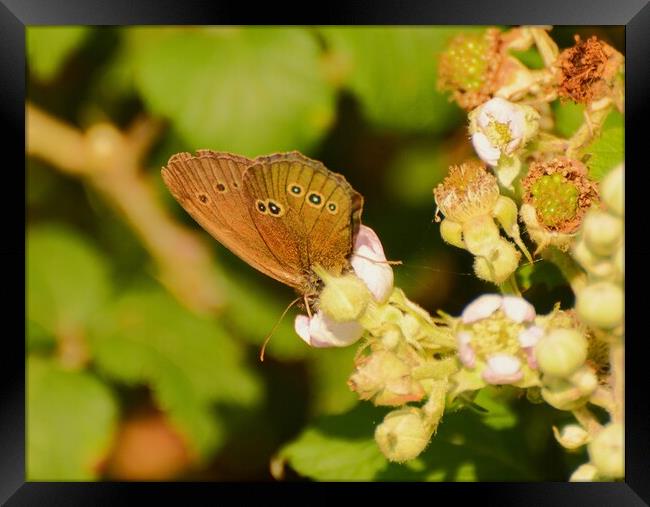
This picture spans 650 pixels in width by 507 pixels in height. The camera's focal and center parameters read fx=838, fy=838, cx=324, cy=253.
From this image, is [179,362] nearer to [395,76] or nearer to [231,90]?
[231,90]

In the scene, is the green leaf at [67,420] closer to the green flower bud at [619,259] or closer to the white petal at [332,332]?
the white petal at [332,332]

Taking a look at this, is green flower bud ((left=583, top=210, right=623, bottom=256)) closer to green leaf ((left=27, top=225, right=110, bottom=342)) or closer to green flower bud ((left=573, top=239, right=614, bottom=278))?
green flower bud ((left=573, top=239, right=614, bottom=278))

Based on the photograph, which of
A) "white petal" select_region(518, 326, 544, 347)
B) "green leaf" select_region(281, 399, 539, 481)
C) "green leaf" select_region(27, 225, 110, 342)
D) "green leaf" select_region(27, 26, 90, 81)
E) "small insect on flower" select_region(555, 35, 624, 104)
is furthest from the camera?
"green leaf" select_region(27, 225, 110, 342)

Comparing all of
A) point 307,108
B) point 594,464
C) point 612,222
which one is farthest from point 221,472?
point 612,222

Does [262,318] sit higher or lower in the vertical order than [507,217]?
lower

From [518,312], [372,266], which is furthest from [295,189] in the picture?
[518,312]

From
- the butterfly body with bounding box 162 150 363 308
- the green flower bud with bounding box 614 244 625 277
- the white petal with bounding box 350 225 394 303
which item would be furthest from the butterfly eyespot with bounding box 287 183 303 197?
the green flower bud with bounding box 614 244 625 277

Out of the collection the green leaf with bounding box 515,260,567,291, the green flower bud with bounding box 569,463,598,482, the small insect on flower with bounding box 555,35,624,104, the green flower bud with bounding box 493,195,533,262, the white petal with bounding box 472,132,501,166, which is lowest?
the green flower bud with bounding box 569,463,598,482

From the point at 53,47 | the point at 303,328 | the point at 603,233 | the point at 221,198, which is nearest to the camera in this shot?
the point at 603,233
